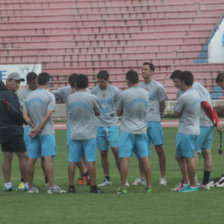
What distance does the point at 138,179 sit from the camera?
37.6ft

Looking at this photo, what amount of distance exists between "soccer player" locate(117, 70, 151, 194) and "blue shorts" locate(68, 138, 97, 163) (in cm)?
44

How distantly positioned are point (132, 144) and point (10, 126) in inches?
81.8

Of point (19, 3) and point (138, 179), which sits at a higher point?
point (19, 3)

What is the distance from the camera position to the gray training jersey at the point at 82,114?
1005 centimetres

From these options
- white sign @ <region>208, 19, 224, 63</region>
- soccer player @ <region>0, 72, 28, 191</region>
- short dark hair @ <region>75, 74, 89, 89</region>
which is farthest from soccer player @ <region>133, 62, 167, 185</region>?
white sign @ <region>208, 19, 224, 63</region>

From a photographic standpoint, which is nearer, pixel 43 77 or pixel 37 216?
pixel 37 216

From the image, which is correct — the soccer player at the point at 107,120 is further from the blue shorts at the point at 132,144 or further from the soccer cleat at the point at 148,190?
the soccer cleat at the point at 148,190

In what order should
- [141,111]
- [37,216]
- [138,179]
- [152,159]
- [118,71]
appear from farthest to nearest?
[118,71], [152,159], [138,179], [141,111], [37,216]

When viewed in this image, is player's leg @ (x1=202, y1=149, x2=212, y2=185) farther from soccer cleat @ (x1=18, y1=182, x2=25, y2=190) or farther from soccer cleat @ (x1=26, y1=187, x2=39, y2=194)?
soccer cleat @ (x1=18, y1=182, x2=25, y2=190)

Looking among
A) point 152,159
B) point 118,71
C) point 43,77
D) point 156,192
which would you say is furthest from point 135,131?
point 118,71

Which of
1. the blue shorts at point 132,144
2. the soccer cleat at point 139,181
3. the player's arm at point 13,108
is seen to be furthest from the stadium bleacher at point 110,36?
the blue shorts at point 132,144

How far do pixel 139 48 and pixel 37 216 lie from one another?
27090mm

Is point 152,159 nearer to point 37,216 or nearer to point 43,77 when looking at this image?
point 43,77

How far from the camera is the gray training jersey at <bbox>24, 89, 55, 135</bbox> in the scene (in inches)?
400
